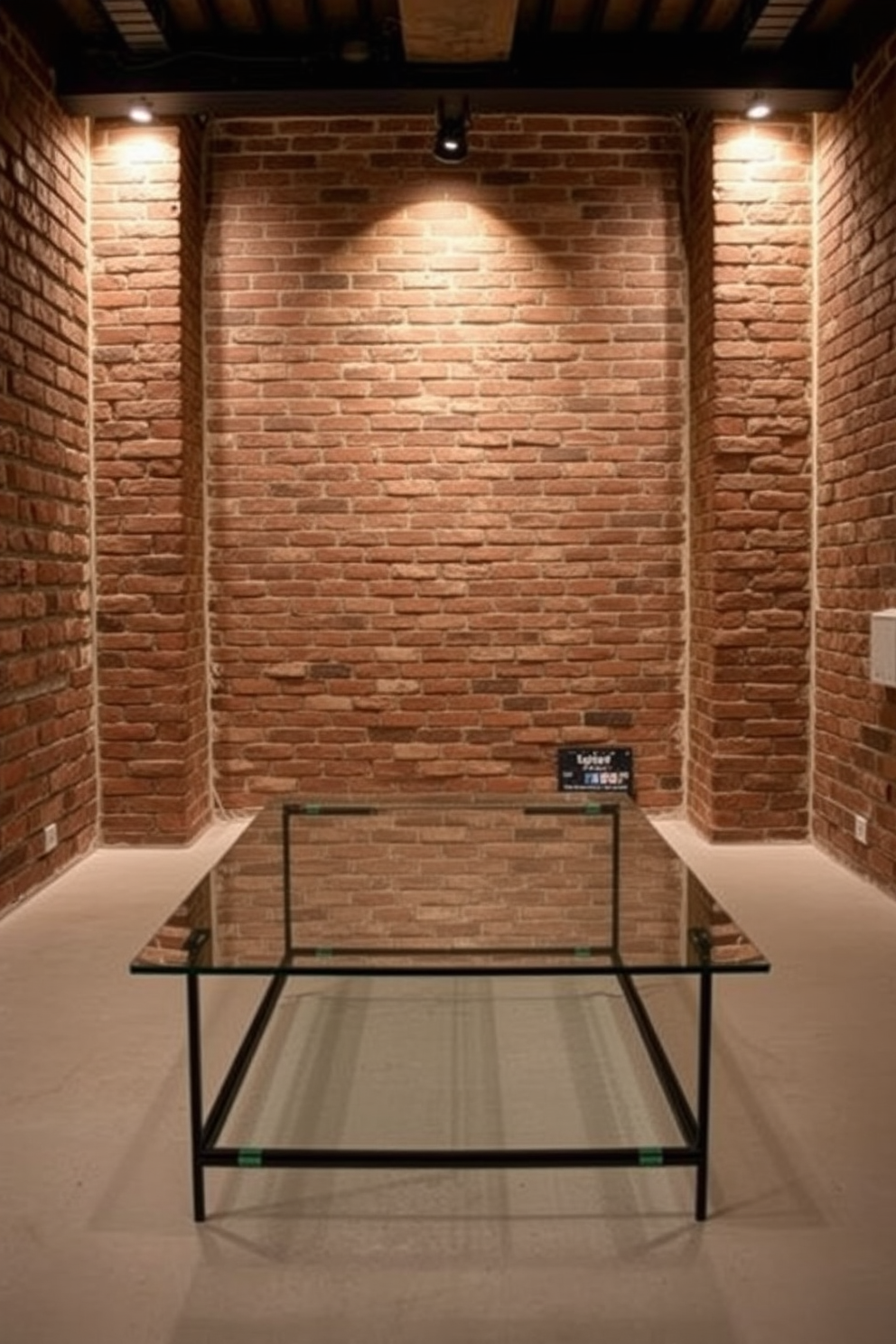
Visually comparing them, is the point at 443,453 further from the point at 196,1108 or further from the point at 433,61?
the point at 196,1108

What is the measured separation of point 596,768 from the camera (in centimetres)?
516

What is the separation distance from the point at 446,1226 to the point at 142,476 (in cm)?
348

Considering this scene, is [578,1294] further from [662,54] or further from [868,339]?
[662,54]

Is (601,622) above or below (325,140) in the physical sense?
below

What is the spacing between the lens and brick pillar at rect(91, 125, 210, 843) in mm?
4602

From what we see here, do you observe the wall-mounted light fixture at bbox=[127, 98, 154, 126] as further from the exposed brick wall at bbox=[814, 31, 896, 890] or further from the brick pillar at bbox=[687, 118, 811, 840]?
the exposed brick wall at bbox=[814, 31, 896, 890]

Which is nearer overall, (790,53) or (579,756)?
(790,53)

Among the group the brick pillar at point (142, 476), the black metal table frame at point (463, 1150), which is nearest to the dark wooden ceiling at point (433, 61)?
the brick pillar at point (142, 476)

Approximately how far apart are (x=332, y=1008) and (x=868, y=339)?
3034 millimetres

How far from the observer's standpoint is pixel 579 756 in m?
5.17

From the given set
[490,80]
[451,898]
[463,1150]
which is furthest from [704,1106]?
[490,80]

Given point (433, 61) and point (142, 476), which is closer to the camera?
point (433, 61)

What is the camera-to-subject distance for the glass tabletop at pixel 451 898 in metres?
1.98

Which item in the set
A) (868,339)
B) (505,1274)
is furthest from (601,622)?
(505,1274)
